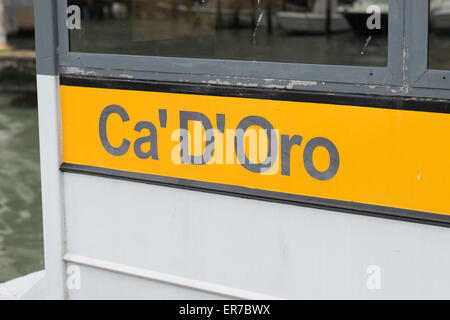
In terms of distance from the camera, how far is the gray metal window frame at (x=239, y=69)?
6.58 ft

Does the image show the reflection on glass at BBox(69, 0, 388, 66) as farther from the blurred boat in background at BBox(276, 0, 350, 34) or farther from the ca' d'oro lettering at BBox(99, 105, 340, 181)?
the blurred boat in background at BBox(276, 0, 350, 34)

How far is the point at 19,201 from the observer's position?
650 cm

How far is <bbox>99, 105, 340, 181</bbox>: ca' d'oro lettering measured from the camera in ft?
7.18

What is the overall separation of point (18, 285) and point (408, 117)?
6.82 ft

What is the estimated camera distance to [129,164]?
2562mm

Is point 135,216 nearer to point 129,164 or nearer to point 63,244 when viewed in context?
point 129,164

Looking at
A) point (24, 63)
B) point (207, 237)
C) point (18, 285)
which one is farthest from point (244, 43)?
point (24, 63)

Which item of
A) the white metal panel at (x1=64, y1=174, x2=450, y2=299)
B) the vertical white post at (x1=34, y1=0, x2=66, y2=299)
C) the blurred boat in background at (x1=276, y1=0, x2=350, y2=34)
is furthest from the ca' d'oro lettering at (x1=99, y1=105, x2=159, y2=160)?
the blurred boat in background at (x1=276, y1=0, x2=350, y2=34)

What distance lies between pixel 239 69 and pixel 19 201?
4657 millimetres

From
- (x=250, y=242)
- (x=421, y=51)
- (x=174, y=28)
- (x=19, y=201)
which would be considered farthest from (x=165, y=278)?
(x=19, y=201)

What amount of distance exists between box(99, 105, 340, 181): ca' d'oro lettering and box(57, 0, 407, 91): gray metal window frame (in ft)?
0.41

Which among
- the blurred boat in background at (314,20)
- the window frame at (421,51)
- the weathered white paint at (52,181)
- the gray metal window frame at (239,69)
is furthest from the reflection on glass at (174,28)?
the blurred boat in background at (314,20)

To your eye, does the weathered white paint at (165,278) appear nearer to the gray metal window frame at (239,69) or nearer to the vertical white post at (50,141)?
the vertical white post at (50,141)

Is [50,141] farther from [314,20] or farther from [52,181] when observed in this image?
[314,20]
